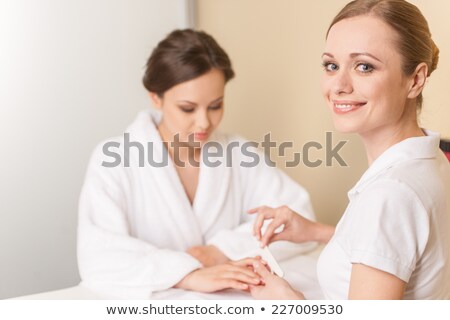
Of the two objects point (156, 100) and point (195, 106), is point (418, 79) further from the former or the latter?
point (156, 100)

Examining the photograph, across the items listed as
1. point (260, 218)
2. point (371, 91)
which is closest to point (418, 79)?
point (371, 91)

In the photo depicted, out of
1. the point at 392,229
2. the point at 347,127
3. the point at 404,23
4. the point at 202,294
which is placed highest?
the point at 404,23

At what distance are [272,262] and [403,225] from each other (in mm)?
355

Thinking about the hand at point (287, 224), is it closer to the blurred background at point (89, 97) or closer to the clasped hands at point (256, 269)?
the clasped hands at point (256, 269)

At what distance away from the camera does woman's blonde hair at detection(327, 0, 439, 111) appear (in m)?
0.68

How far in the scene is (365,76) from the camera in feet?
2.28

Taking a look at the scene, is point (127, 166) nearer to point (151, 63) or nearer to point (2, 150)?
point (151, 63)

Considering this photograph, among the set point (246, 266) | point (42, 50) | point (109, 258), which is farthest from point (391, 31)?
point (42, 50)

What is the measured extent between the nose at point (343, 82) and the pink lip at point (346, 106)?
0.01m

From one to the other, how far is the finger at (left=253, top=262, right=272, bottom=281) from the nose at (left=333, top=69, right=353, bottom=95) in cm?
36

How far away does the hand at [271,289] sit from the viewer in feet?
2.77

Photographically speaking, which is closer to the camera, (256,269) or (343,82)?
(343,82)

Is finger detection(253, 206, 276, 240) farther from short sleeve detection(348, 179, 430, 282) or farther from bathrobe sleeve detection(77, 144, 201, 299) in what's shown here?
short sleeve detection(348, 179, 430, 282)

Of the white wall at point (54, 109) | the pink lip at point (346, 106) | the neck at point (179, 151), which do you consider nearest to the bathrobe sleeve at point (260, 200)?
the neck at point (179, 151)
